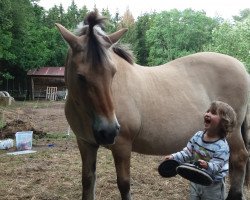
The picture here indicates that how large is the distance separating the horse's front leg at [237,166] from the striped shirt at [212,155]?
48.1 inches

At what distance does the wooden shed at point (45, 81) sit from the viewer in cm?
3275

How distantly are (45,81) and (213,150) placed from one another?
106 feet

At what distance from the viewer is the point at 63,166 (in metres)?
5.79

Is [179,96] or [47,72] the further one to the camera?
[47,72]

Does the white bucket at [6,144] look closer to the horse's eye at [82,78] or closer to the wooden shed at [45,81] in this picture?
the horse's eye at [82,78]

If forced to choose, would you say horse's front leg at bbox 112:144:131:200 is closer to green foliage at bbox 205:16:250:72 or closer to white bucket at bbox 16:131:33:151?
white bucket at bbox 16:131:33:151

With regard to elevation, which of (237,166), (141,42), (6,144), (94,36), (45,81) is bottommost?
(6,144)

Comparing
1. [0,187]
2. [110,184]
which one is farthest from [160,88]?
[0,187]

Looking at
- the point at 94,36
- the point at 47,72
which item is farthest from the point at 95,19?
the point at 47,72

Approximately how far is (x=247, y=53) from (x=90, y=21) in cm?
2637

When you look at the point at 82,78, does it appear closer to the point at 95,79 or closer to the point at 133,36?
the point at 95,79

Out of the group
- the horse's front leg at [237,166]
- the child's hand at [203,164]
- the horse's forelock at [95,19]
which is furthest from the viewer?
the horse's front leg at [237,166]

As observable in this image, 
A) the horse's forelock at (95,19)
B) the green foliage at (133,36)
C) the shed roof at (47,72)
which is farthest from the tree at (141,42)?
the horse's forelock at (95,19)

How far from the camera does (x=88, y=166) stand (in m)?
3.54
